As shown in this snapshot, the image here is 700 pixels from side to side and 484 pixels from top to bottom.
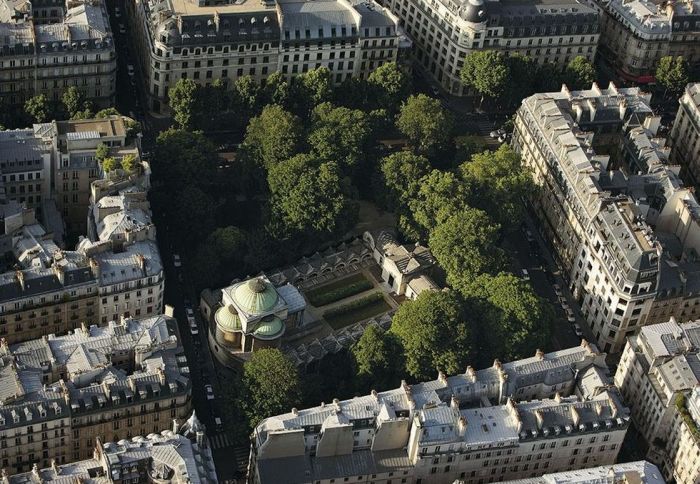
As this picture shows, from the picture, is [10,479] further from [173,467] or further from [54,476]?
[173,467]

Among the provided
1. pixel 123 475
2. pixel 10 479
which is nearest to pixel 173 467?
pixel 123 475

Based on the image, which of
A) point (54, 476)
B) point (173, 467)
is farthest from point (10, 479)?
point (173, 467)

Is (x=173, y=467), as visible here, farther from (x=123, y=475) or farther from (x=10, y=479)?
(x=10, y=479)
